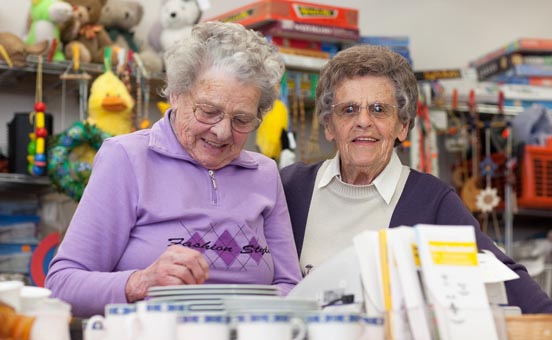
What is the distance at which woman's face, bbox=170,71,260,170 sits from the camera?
1.81 metres

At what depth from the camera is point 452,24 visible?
185 inches

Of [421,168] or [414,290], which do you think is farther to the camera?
[421,168]

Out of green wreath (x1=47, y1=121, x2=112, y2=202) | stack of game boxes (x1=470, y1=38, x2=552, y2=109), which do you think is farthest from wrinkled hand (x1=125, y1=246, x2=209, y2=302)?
stack of game boxes (x1=470, y1=38, x2=552, y2=109)

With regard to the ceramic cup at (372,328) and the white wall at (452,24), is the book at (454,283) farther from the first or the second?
the white wall at (452,24)

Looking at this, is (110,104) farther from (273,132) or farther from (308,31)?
(308,31)

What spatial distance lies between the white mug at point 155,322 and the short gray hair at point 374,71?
118 cm

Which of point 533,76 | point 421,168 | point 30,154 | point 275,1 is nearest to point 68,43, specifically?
point 30,154

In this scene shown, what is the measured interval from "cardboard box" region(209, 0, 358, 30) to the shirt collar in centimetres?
159

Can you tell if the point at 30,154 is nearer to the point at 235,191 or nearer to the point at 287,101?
the point at 287,101

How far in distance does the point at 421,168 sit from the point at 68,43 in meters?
1.58

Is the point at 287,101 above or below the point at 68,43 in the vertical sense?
below

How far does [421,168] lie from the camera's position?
380 centimetres

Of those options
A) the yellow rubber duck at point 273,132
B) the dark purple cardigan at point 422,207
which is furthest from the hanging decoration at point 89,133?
the dark purple cardigan at point 422,207

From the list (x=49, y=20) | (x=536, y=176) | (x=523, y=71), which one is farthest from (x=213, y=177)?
Result: (x=523, y=71)
